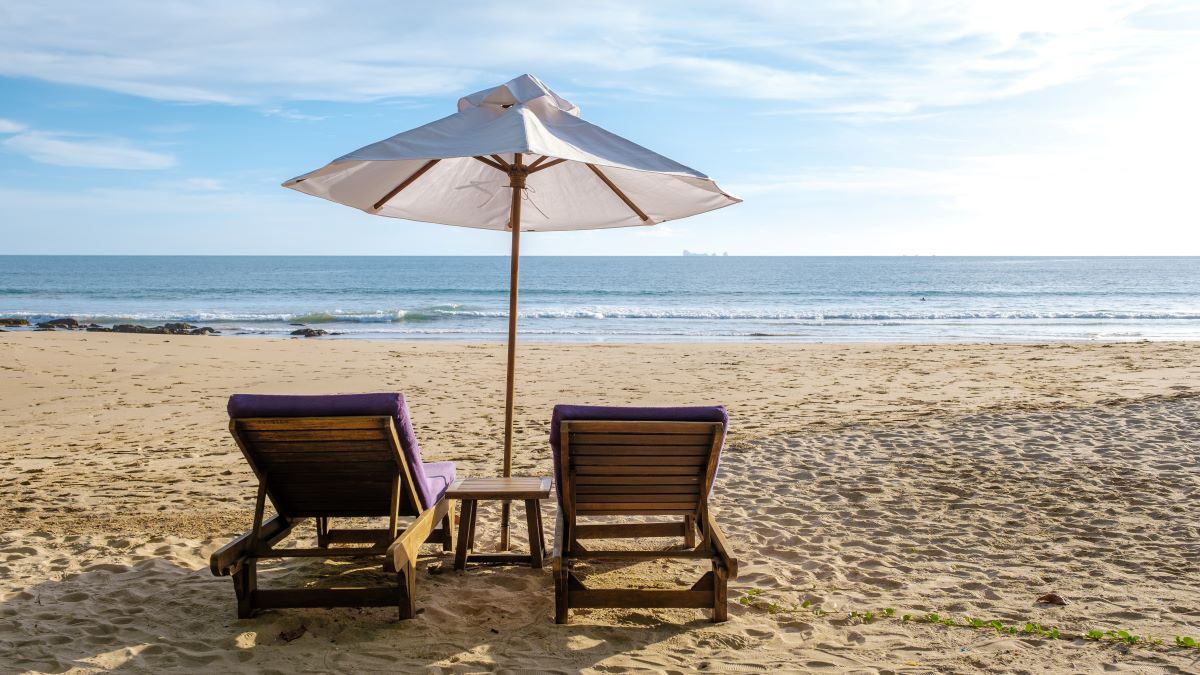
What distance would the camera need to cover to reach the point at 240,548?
3635 millimetres

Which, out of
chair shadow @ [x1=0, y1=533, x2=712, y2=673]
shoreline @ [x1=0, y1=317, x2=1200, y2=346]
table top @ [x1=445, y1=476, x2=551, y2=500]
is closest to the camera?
chair shadow @ [x1=0, y1=533, x2=712, y2=673]

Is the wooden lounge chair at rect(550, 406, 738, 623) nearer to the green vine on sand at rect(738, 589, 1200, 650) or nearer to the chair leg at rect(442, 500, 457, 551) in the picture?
the green vine on sand at rect(738, 589, 1200, 650)

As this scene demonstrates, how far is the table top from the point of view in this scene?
398 centimetres

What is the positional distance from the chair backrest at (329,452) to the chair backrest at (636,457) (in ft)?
2.36

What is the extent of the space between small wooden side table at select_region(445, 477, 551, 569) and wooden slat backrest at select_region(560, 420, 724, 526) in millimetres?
307

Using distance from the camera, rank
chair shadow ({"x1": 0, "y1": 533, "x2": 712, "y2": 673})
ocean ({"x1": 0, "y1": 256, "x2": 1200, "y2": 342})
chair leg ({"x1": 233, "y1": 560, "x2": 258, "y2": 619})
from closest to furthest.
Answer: chair shadow ({"x1": 0, "y1": 533, "x2": 712, "y2": 673}) → chair leg ({"x1": 233, "y1": 560, "x2": 258, "y2": 619}) → ocean ({"x1": 0, "y1": 256, "x2": 1200, "y2": 342})

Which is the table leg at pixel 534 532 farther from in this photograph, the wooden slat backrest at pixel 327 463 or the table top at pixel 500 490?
the wooden slat backrest at pixel 327 463

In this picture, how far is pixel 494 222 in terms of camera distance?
18.1 ft

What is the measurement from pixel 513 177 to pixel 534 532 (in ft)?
6.15

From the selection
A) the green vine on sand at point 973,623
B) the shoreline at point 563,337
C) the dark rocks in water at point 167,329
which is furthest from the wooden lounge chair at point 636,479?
the dark rocks in water at point 167,329

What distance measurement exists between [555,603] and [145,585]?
6.74ft

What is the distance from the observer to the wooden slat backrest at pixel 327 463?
354 centimetres

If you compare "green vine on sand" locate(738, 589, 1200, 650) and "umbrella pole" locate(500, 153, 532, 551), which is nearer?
"green vine on sand" locate(738, 589, 1200, 650)

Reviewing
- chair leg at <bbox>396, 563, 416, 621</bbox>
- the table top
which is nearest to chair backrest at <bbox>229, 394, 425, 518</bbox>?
the table top
